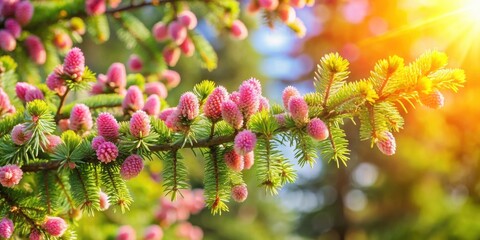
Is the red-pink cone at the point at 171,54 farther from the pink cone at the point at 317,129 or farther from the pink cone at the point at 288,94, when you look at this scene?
the pink cone at the point at 317,129

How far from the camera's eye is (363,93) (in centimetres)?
112

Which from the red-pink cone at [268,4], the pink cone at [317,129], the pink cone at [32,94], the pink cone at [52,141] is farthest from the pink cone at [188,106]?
the red-pink cone at [268,4]

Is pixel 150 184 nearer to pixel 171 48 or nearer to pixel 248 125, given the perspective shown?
pixel 171 48

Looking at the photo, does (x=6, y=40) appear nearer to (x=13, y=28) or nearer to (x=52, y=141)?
(x=13, y=28)

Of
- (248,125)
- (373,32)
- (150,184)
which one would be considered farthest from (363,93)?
(373,32)

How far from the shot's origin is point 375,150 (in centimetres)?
884

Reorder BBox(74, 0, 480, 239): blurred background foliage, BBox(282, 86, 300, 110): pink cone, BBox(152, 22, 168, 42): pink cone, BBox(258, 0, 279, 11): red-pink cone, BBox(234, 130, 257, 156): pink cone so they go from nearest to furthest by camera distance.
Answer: BBox(234, 130, 257, 156): pink cone < BBox(282, 86, 300, 110): pink cone < BBox(258, 0, 279, 11): red-pink cone < BBox(152, 22, 168, 42): pink cone < BBox(74, 0, 480, 239): blurred background foliage

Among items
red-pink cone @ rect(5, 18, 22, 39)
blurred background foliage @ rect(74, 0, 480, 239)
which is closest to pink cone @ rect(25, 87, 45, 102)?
red-pink cone @ rect(5, 18, 22, 39)

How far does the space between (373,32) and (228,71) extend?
101 inches

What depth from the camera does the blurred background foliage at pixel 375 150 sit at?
5.23 metres

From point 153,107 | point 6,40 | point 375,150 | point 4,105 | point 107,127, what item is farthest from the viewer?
point 375,150

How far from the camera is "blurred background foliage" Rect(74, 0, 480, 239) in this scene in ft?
17.1

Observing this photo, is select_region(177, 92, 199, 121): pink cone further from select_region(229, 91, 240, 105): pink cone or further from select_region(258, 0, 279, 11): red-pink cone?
select_region(258, 0, 279, 11): red-pink cone

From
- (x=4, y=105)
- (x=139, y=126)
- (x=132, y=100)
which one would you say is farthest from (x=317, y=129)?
(x=4, y=105)
